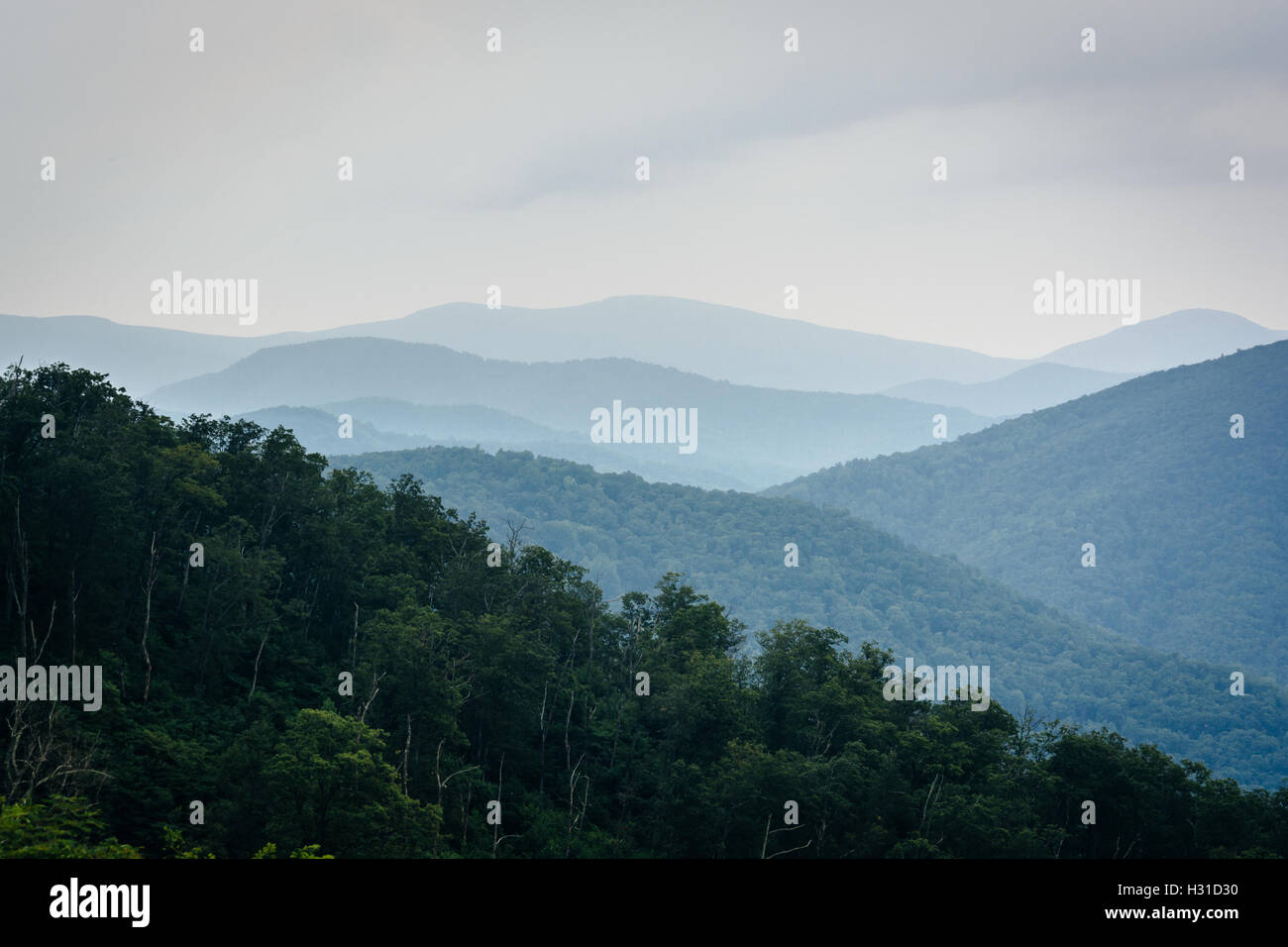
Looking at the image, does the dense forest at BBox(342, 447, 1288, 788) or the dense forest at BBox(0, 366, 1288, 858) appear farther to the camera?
the dense forest at BBox(342, 447, 1288, 788)

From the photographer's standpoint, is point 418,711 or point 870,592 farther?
point 870,592

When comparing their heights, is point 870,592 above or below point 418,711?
below

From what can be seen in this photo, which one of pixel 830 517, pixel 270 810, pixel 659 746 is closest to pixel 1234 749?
pixel 830 517

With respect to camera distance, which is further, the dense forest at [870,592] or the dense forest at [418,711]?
the dense forest at [870,592]
